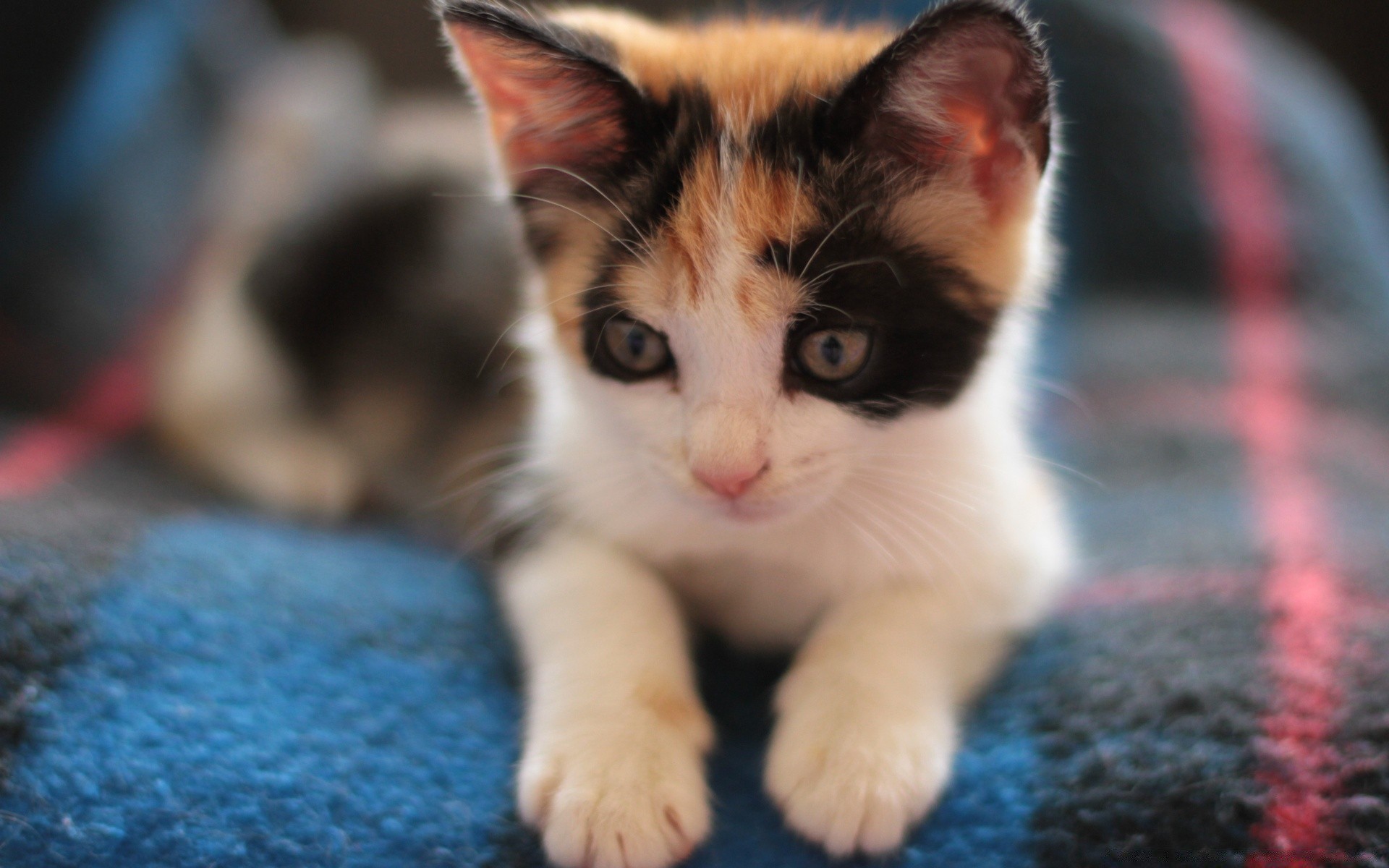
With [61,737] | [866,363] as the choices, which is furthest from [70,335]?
[866,363]

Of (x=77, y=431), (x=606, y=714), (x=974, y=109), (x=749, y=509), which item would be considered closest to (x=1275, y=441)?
(x=974, y=109)

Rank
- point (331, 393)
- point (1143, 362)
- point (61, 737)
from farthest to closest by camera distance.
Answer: point (1143, 362), point (331, 393), point (61, 737)

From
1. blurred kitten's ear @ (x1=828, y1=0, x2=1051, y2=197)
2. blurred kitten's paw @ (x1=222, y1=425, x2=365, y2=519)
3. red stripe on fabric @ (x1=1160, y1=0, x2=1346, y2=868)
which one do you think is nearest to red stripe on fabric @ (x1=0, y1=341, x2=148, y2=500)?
blurred kitten's paw @ (x1=222, y1=425, x2=365, y2=519)

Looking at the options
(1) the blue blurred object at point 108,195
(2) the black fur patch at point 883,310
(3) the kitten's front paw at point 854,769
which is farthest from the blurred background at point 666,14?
(3) the kitten's front paw at point 854,769

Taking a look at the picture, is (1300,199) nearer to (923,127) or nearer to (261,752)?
(923,127)

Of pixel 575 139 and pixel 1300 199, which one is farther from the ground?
pixel 575 139

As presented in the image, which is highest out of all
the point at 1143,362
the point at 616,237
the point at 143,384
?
the point at 616,237

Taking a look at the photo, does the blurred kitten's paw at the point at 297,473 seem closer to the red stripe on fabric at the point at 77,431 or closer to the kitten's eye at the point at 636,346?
the red stripe on fabric at the point at 77,431
